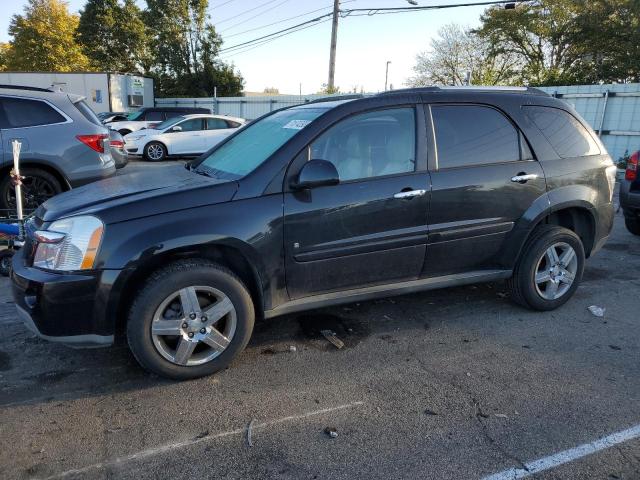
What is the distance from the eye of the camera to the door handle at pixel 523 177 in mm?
4025

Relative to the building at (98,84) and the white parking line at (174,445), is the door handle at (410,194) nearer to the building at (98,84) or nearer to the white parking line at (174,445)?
the white parking line at (174,445)

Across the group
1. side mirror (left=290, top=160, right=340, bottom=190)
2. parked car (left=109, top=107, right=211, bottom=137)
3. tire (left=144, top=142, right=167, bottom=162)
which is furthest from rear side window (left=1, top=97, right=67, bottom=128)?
parked car (left=109, top=107, right=211, bottom=137)

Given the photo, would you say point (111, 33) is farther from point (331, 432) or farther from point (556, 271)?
point (331, 432)

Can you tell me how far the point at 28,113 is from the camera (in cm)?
655

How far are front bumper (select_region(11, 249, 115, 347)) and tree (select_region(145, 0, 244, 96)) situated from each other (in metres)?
42.1

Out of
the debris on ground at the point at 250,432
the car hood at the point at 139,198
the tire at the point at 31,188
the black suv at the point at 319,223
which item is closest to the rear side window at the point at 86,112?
the tire at the point at 31,188

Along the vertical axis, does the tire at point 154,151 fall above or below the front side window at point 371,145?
below

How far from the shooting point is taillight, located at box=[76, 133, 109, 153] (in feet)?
21.9

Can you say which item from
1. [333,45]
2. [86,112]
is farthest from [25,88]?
[333,45]

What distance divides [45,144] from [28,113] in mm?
507

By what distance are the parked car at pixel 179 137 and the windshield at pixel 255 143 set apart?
481 inches

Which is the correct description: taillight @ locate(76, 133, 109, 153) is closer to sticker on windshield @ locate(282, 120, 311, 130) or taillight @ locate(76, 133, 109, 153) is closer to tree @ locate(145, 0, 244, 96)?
sticker on windshield @ locate(282, 120, 311, 130)

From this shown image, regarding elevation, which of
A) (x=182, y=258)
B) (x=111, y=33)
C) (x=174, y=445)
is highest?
(x=111, y=33)

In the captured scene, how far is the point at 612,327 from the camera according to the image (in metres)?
4.18
